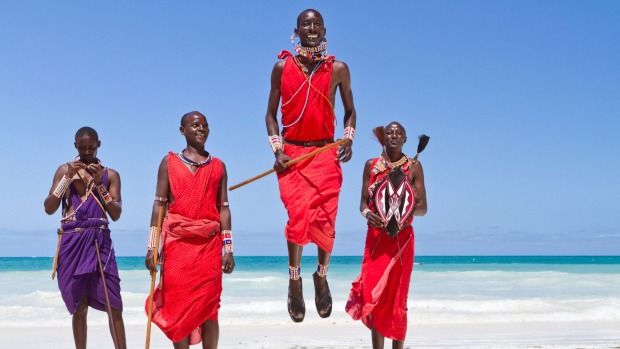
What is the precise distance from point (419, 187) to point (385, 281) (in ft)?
3.19


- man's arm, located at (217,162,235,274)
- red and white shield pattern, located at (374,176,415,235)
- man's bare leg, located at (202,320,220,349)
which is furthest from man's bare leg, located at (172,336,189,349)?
red and white shield pattern, located at (374,176,415,235)

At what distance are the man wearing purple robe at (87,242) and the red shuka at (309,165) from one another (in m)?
1.65

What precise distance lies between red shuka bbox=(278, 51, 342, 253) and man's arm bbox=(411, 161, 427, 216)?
0.79 meters

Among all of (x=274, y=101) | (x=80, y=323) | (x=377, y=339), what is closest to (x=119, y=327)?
(x=80, y=323)

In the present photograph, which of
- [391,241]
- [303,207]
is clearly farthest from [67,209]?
[391,241]

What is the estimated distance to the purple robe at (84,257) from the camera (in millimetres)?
7375

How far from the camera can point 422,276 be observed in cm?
2862

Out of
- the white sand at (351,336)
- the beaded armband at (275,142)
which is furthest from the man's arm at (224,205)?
the white sand at (351,336)

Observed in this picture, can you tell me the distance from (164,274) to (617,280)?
24298mm

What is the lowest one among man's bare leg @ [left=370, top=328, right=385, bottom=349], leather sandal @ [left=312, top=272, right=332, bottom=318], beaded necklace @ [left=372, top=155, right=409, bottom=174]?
man's bare leg @ [left=370, top=328, right=385, bottom=349]

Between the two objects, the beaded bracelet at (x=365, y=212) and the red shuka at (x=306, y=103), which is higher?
the red shuka at (x=306, y=103)

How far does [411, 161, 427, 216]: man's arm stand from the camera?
25.3 feet

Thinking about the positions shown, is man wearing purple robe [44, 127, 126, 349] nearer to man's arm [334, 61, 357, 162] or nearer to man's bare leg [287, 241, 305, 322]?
man's bare leg [287, 241, 305, 322]

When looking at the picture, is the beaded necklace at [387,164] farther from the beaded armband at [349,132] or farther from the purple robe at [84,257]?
the purple robe at [84,257]
